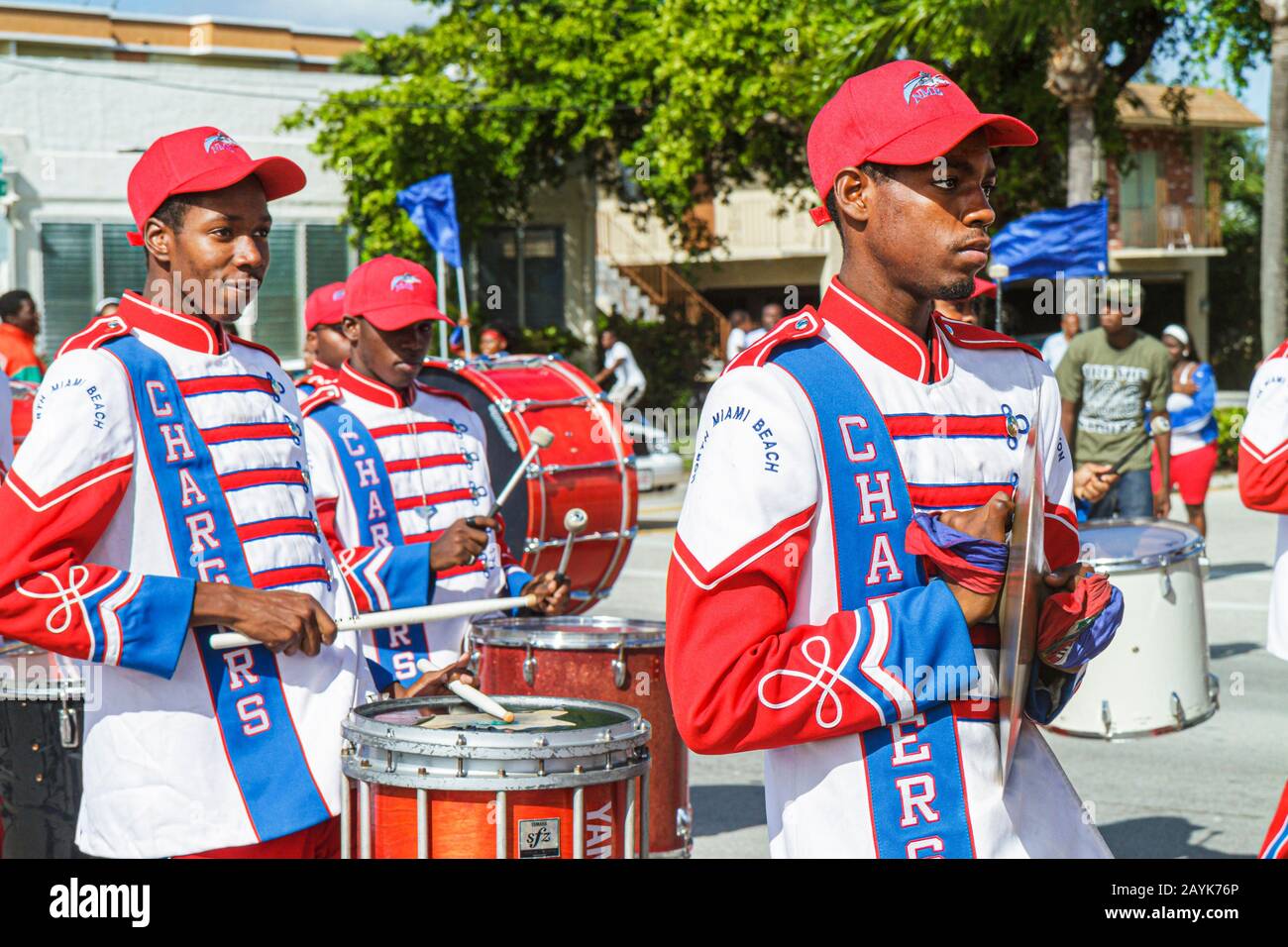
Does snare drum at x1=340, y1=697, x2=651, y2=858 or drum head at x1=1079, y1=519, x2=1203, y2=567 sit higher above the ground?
drum head at x1=1079, y1=519, x2=1203, y2=567

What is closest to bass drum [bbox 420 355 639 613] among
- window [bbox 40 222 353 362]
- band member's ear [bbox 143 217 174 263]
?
band member's ear [bbox 143 217 174 263]

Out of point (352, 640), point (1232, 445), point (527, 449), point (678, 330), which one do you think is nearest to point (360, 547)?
point (352, 640)

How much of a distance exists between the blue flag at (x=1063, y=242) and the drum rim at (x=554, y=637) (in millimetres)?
10807

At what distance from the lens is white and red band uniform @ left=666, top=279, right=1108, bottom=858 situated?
2.39 m

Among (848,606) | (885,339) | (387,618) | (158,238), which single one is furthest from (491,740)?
(158,238)

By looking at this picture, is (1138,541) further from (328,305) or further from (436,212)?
(436,212)

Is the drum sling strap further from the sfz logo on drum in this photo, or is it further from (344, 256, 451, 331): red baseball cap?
the sfz logo on drum

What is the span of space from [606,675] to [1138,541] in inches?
107

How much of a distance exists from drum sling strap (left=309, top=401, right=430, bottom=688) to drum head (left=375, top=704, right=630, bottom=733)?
67.3 inches

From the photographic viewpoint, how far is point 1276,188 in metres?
19.9
